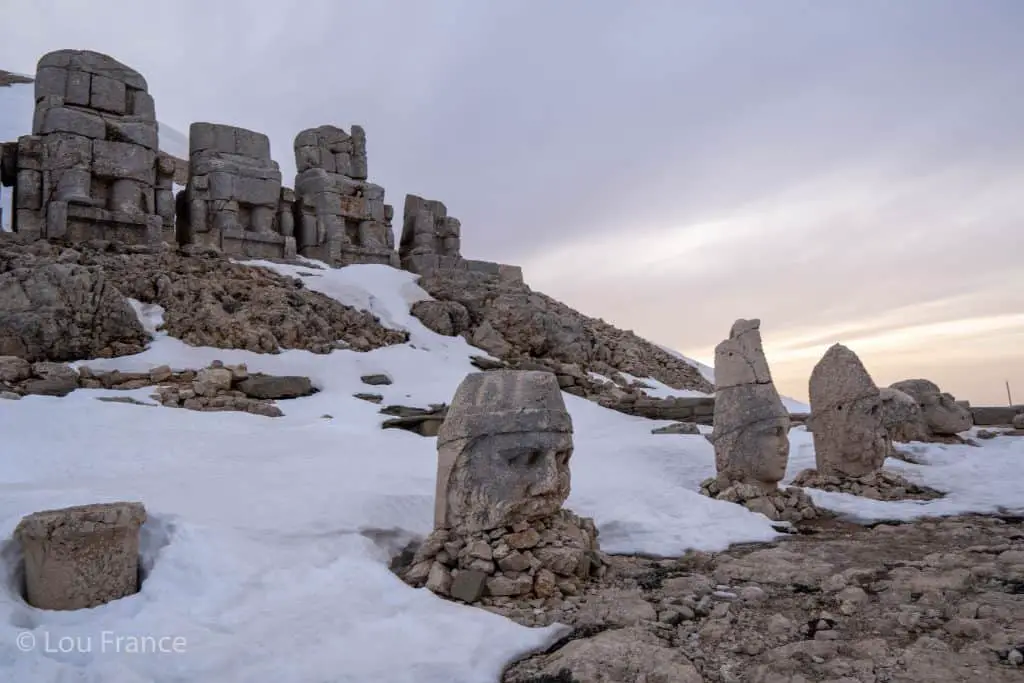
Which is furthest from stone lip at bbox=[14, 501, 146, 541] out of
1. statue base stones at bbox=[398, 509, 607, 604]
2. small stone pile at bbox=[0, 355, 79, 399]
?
small stone pile at bbox=[0, 355, 79, 399]

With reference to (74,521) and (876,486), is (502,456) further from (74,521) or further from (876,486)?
(876,486)

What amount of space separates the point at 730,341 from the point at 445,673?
6.37 m

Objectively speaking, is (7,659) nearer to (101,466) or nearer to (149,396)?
(101,466)

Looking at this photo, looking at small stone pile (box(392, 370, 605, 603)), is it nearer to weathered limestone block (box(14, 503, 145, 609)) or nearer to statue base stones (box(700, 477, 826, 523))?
weathered limestone block (box(14, 503, 145, 609))

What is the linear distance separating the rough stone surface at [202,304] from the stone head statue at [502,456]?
29.6 ft

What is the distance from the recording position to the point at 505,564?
16.5ft

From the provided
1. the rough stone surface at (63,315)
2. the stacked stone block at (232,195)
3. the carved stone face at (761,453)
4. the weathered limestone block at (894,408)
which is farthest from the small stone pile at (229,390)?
the weathered limestone block at (894,408)

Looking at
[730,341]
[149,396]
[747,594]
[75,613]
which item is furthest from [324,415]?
[747,594]

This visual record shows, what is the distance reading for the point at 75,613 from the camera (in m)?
3.90

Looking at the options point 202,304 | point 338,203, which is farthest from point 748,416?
point 338,203

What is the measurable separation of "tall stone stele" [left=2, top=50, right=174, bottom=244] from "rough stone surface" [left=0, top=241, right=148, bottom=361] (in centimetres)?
399

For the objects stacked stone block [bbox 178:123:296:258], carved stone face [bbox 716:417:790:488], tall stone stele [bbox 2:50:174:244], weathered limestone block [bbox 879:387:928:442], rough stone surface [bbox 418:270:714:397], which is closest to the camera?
carved stone face [bbox 716:417:790:488]

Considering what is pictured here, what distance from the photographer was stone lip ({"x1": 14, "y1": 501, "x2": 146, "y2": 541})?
13.1ft

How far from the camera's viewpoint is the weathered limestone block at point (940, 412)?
42.9 feet
